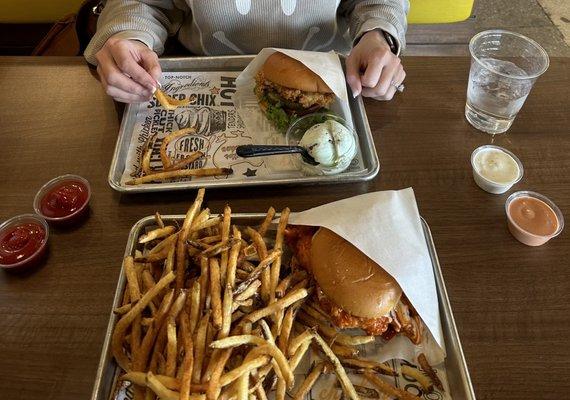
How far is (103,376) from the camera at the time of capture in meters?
1.11

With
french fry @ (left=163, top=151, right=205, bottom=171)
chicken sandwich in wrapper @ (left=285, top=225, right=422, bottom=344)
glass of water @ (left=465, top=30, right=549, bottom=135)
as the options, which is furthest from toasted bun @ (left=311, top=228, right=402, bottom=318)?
glass of water @ (left=465, top=30, right=549, bottom=135)

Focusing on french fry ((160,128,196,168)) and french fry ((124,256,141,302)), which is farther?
french fry ((160,128,196,168))

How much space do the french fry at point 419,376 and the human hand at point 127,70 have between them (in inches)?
49.1

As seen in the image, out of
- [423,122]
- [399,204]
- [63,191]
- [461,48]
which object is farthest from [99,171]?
[461,48]

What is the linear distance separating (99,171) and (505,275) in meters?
1.37

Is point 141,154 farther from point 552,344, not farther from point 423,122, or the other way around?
point 552,344

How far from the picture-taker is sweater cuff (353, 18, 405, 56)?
1848 mm

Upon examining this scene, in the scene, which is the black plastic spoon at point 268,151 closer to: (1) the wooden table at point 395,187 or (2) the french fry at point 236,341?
(1) the wooden table at point 395,187

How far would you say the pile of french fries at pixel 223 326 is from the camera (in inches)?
41.1

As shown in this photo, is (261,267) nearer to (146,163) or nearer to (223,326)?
(223,326)

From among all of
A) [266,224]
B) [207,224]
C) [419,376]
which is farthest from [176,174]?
[419,376]

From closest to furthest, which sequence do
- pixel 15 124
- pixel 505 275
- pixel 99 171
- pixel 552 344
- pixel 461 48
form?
pixel 552 344
pixel 505 275
pixel 99 171
pixel 15 124
pixel 461 48

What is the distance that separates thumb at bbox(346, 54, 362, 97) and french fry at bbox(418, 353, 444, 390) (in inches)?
38.4

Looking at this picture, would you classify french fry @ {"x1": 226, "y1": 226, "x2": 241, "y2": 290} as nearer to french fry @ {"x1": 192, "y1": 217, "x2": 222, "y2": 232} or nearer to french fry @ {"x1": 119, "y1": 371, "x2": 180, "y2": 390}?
french fry @ {"x1": 192, "y1": 217, "x2": 222, "y2": 232}
